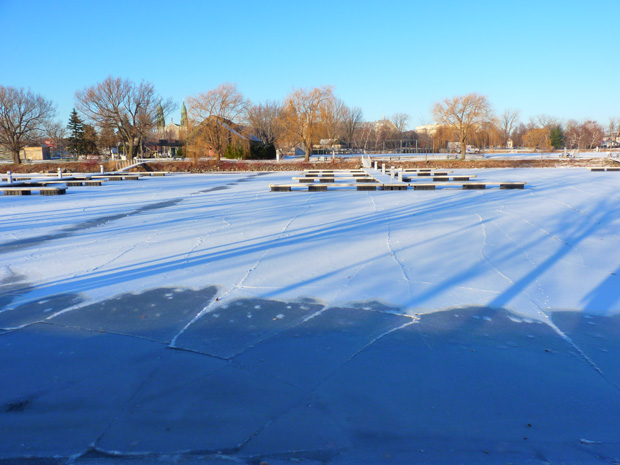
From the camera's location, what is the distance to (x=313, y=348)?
4102mm

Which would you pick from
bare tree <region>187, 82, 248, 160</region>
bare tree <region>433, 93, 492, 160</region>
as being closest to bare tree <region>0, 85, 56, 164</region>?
bare tree <region>187, 82, 248, 160</region>

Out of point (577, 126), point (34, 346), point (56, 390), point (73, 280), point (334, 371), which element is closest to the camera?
point (56, 390)

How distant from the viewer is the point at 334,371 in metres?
3.68

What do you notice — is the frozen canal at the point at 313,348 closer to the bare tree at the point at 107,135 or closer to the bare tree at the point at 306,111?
the bare tree at the point at 306,111

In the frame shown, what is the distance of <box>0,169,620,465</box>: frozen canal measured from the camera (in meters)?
2.85

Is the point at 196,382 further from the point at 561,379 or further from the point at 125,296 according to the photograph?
the point at 561,379

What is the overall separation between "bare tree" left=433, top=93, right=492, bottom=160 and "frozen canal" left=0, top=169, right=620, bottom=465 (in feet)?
122

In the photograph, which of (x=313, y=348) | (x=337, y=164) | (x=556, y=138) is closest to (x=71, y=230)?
(x=313, y=348)

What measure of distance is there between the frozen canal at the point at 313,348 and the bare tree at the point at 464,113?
122 ft

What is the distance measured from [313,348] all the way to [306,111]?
137ft

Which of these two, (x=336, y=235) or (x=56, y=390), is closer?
(x=56, y=390)

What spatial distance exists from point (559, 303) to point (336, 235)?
4577 mm

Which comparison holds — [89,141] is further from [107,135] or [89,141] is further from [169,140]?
[169,140]

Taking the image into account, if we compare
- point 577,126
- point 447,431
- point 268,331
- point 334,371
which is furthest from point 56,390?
point 577,126
